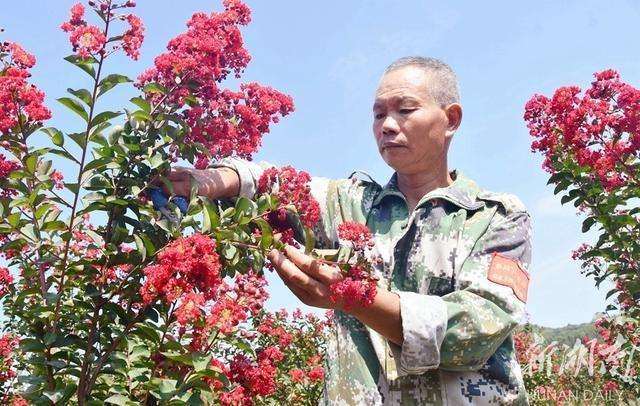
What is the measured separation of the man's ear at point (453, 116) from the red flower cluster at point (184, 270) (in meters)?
1.11

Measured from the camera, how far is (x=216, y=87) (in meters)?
2.50

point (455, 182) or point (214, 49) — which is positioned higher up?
point (214, 49)

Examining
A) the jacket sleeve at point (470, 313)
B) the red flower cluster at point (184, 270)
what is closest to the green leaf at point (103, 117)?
the red flower cluster at point (184, 270)

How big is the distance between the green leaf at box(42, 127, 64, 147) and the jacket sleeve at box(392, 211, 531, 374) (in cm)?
125

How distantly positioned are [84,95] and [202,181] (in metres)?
0.48

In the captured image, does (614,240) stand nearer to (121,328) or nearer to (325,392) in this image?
(325,392)

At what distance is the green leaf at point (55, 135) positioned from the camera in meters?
2.30

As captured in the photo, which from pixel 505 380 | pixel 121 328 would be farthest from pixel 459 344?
pixel 121 328

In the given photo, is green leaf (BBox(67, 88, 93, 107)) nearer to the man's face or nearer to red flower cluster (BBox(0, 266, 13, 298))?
the man's face

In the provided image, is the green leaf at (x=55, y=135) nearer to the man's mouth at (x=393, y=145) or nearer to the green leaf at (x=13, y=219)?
the green leaf at (x=13, y=219)

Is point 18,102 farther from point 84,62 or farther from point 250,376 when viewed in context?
point 250,376

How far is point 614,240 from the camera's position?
4.56 m

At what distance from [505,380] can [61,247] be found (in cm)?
160

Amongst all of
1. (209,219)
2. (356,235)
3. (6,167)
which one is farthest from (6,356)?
(356,235)
